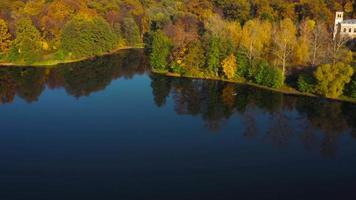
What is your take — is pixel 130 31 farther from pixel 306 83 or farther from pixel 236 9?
pixel 306 83

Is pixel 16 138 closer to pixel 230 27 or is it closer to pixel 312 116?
pixel 312 116

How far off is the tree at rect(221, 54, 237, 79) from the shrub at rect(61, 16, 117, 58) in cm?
2364

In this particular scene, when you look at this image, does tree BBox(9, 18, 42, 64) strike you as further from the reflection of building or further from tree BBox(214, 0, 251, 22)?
the reflection of building

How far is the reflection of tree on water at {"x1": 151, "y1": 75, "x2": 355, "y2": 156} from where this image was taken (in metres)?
34.2

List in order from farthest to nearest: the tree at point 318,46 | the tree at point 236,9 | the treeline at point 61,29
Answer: the tree at point 236,9 → the treeline at point 61,29 → the tree at point 318,46

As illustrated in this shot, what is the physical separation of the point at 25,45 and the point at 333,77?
39604 millimetres

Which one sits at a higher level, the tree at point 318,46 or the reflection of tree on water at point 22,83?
the tree at point 318,46

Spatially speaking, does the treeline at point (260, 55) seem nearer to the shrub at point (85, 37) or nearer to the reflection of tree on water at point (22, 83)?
the shrub at point (85, 37)

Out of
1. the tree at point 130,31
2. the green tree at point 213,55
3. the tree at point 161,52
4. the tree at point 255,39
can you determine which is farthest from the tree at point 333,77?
the tree at point 130,31

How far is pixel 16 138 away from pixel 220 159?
1537cm

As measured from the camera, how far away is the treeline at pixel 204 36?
1893 inches

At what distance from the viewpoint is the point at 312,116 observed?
38750 mm

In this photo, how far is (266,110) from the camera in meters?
40.6

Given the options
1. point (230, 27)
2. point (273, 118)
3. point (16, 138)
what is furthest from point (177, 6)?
point (16, 138)
